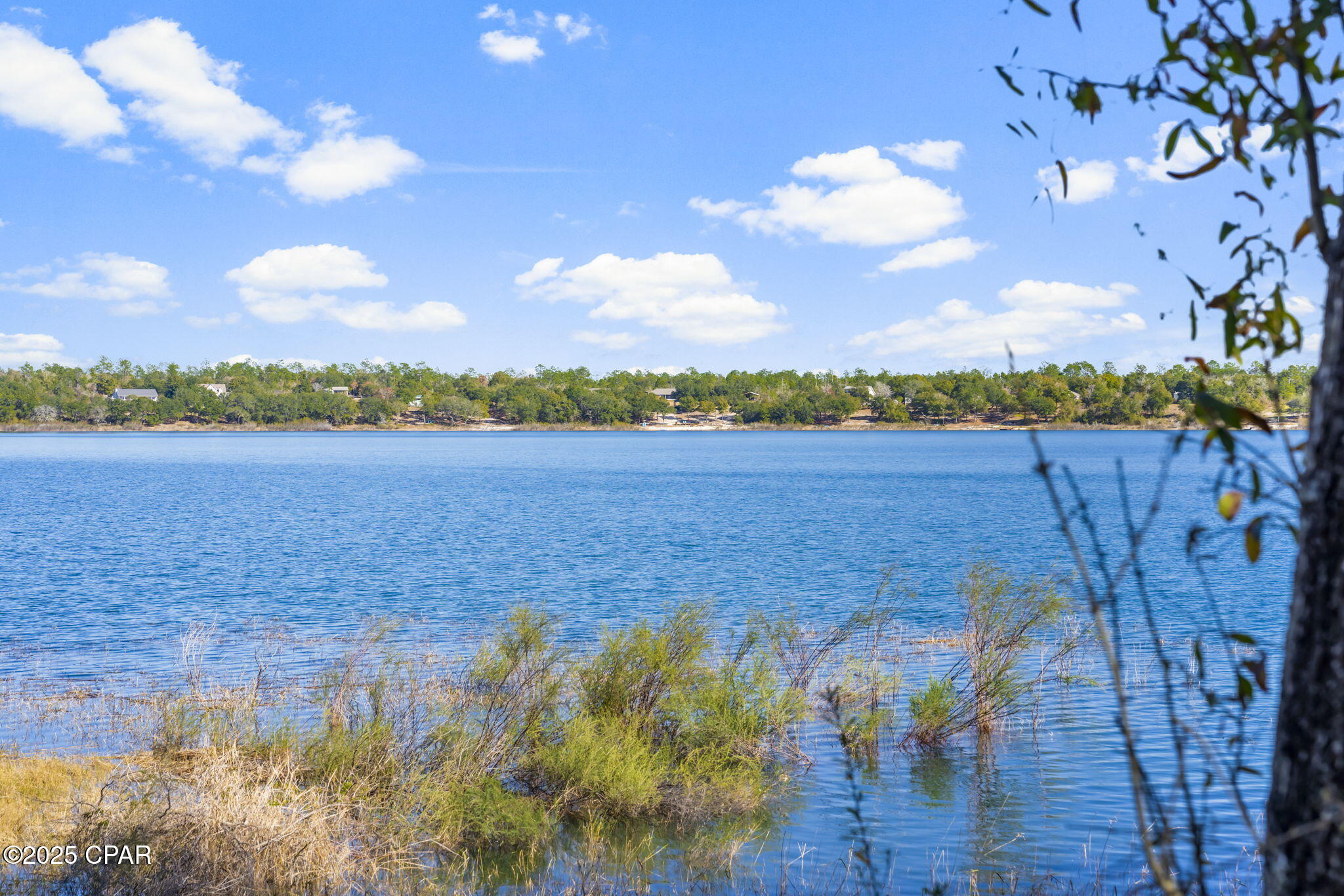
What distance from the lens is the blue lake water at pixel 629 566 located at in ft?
40.0

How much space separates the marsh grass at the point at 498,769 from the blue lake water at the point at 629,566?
1.00m

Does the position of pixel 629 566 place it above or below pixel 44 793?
below

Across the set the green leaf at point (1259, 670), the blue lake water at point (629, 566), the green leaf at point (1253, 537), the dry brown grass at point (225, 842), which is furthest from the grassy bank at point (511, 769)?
the green leaf at point (1253, 537)

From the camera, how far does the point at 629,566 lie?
1303 inches

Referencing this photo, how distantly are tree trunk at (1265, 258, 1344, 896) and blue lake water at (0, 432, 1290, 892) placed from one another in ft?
2.78

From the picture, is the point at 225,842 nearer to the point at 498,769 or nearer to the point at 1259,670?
the point at 498,769

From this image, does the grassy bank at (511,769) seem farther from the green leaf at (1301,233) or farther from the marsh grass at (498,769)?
the green leaf at (1301,233)

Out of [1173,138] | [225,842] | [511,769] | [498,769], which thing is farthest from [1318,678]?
[511,769]

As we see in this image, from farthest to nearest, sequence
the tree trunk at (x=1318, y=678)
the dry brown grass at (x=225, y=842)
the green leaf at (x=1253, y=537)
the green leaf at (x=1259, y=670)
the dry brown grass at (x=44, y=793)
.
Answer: the dry brown grass at (x=44, y=793), the dry brown grass at (x=225, y=842), the green leaf at (x=1259, y=670), the green leaf at (x=1253, y=537), the tree trunk at (x=1318, y=678)

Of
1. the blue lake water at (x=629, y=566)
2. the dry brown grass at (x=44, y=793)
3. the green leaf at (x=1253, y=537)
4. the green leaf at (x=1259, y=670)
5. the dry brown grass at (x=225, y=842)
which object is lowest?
the blue lake water at (x=629, y=566)

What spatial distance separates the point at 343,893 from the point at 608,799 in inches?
127

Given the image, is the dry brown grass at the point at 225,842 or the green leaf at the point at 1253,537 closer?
the green leaf at the point at 1253,537

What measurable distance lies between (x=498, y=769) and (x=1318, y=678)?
9876 millimetres

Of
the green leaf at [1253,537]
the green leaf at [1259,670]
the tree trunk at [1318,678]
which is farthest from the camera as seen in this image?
the green leaf at [1259,670]
